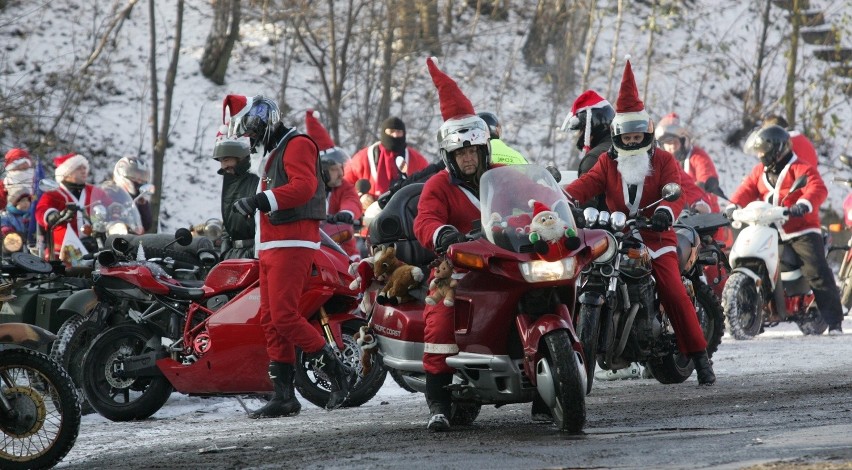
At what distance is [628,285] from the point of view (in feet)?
34.2

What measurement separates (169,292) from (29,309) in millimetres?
1968

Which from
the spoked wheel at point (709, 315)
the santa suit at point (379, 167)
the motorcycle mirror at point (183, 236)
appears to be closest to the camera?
the motorcycle mirror at point (183, 236)

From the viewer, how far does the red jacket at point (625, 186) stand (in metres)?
10.9

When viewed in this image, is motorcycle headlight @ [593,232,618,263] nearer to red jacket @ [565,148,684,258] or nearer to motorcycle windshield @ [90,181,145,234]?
red jacket @ [565,148,684,258]

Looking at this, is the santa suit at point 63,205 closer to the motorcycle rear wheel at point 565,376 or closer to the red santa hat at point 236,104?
the red santa hat at point 236,104

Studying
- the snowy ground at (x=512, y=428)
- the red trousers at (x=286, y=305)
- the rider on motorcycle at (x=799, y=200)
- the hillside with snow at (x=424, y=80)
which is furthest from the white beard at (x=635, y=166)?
the hillside with snow at (x=424, y=80)

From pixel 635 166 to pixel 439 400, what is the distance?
3162 mm

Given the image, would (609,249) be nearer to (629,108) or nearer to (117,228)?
(629,108)

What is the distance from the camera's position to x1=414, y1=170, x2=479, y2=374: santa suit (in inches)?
324

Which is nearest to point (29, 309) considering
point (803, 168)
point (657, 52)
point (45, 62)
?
point (803, 168)

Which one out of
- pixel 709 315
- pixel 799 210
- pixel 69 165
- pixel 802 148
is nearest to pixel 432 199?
pixel 709 315

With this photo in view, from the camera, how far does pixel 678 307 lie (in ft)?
34.5

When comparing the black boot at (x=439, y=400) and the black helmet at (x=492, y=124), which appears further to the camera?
the black helmet at (x=492, y=124)

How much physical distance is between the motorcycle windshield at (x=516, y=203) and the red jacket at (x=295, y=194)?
5.65 feet
